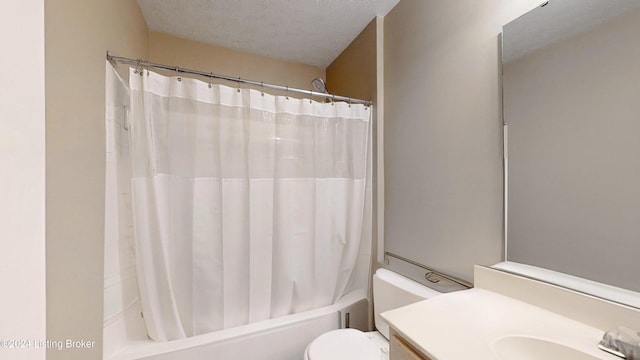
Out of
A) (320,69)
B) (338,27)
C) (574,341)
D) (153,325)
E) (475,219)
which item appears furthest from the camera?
(320,69)

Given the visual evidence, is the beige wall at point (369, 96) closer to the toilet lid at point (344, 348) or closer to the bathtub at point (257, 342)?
the bathtub at point (257, 342)

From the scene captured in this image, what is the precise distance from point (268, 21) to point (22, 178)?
1713 mm

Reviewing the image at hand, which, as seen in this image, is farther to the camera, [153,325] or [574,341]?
[153,325]

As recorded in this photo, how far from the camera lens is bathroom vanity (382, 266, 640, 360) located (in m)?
0.61

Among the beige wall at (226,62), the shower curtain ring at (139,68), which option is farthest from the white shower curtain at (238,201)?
the beige wall at (226,62)

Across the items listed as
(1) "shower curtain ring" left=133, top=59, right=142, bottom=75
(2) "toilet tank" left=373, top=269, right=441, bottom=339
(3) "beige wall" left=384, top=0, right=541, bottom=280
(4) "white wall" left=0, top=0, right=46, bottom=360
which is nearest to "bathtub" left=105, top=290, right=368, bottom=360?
(2) "toilet tank" left=373, top=269, right=441, bottom=339

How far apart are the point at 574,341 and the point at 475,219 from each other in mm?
496

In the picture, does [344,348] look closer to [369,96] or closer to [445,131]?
[445,131]

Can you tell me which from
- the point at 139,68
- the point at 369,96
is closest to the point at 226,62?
the point at 139,68

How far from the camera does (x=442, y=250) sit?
122 cm

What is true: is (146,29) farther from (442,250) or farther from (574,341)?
(574,341)

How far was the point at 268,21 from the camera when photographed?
171 centimetres

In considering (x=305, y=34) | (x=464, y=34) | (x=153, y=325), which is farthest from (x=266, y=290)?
(x=305, y=34)

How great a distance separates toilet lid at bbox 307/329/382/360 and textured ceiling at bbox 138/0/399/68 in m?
2.02
